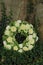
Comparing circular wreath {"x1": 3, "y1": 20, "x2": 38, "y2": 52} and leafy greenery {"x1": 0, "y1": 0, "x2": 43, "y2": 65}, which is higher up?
circular wreath {"x1": 3, "y1": 20, "x2": 38, "y2": 52}

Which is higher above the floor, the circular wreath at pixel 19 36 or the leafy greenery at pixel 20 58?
the circular wreath at pixel 19 36

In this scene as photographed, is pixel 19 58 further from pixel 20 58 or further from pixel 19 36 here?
pixel 19 36

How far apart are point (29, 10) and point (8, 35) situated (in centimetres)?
45

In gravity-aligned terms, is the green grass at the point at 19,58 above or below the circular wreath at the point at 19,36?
below

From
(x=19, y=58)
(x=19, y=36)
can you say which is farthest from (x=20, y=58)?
(x=19, y=36)

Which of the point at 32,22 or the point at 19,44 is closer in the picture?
the point at 19,44

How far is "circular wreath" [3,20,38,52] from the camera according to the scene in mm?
3037

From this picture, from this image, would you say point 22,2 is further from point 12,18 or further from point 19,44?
point 19,44

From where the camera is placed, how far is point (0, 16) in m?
3.32

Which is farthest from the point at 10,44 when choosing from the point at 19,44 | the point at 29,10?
the point at 29,10

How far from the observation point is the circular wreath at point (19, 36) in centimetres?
304

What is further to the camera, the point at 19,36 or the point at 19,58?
the point at 19,36

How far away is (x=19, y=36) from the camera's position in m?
3.15

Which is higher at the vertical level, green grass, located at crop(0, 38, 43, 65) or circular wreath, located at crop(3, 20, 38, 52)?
circular wreath, located at crop(3, 20, 38, 52)
